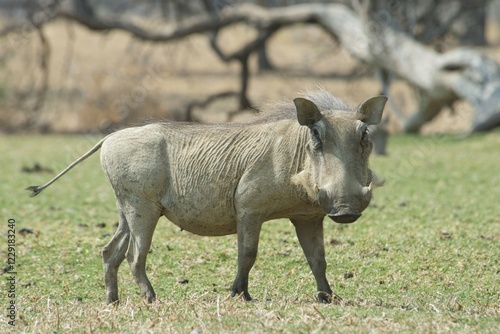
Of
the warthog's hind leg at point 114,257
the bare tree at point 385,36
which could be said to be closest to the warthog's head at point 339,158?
the warthog's hind leg at point 114,257

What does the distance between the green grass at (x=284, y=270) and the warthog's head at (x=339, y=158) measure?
0.64 m

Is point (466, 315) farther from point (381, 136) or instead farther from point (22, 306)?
point (381, 136)

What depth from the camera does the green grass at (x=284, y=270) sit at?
5270 mm

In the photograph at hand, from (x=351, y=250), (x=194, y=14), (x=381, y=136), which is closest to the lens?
(x=351, y=250)

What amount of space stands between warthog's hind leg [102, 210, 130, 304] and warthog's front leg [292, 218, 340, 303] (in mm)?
1188

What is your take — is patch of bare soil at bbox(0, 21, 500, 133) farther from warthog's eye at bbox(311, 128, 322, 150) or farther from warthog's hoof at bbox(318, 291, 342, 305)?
warthog's eye at bbox(311, 128, 322, 150)

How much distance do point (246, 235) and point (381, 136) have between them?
30.9 feet

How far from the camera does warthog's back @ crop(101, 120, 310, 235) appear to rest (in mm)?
5879

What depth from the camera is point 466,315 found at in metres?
5.46

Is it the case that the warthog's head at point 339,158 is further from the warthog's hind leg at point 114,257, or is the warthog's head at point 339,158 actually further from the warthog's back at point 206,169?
the warthog's hind leg at point 114,257

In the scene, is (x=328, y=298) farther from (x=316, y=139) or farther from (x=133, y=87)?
(x=133, y=87)

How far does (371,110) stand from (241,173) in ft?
3.11

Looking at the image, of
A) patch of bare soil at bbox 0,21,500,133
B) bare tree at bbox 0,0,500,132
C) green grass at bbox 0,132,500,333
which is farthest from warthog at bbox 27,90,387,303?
bare tree at bbox 0,0,500,132

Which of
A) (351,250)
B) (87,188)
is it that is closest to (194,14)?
(87,188)
